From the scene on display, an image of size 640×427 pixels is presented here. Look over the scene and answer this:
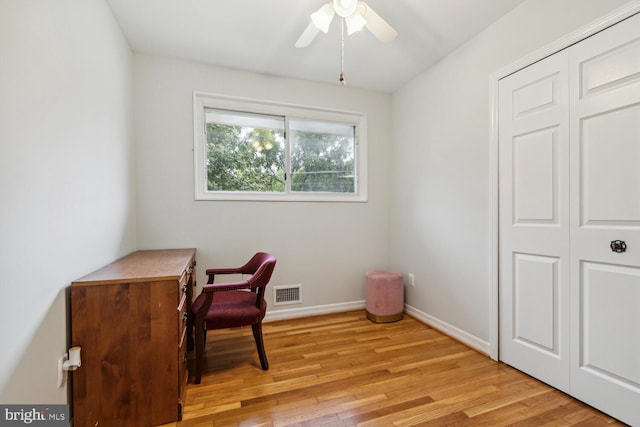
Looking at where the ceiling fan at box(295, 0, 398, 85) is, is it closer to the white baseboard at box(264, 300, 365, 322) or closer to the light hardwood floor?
the light hardwood floor

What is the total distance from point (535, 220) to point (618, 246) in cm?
45

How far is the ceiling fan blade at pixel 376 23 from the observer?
5.47ft

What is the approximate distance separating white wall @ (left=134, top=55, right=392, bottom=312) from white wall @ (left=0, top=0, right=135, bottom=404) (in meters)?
0.70

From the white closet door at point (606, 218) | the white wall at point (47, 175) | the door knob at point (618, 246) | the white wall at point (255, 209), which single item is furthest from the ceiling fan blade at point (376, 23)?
the door knob at point (618, 246)

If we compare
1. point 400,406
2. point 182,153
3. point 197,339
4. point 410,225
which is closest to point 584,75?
point 410,225

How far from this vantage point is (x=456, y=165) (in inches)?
99.1

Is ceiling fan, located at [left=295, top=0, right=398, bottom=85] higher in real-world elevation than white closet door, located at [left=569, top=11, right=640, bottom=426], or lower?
higher

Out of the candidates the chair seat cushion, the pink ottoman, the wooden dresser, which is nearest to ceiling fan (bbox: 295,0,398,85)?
the wooden dresser

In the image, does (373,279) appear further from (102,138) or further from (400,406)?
(102,138)

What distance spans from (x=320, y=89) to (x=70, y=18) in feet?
7.11

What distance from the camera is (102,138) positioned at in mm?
1810

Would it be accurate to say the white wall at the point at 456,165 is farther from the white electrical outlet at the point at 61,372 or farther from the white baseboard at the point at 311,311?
the white electrical outlet at the point at 61,372

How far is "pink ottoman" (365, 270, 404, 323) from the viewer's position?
9.44 ft

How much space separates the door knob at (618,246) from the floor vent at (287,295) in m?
2.44
